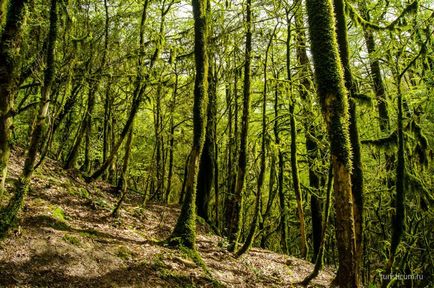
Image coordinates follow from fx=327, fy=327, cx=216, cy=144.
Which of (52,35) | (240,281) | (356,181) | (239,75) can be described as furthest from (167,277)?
(239,75)

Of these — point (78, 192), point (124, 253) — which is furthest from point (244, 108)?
point (124, 253)

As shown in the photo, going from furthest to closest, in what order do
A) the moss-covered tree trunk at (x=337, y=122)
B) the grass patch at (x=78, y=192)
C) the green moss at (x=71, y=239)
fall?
the grass patch at (x=78, y=192)
the green moss at (x=71, y=239)
the moss-covered tree trunk at (x=337, y=122)

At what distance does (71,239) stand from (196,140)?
371 cm

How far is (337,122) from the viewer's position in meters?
5.90

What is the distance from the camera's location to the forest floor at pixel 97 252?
5.34 meters

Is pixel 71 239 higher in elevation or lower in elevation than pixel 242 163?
lower

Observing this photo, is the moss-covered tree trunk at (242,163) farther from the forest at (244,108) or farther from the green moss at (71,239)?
the green moss at (71,239)

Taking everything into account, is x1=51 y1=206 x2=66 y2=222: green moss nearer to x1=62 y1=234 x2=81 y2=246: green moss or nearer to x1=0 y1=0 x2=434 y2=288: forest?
x1=0 y1=0 x2=434 y2=288: forest

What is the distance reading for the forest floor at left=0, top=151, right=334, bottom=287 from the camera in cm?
534

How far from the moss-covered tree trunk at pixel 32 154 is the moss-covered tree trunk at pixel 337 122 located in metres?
4.96

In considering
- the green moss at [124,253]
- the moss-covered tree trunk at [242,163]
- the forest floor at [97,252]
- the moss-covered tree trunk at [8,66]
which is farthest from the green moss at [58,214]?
the moss-covered tree trunk at [242,163]

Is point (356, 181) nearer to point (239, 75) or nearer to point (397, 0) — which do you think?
point (397, 0)

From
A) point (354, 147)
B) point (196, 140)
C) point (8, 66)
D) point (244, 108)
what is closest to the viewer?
point (8, 66)

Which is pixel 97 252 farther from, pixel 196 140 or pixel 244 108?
pixel 244 108
